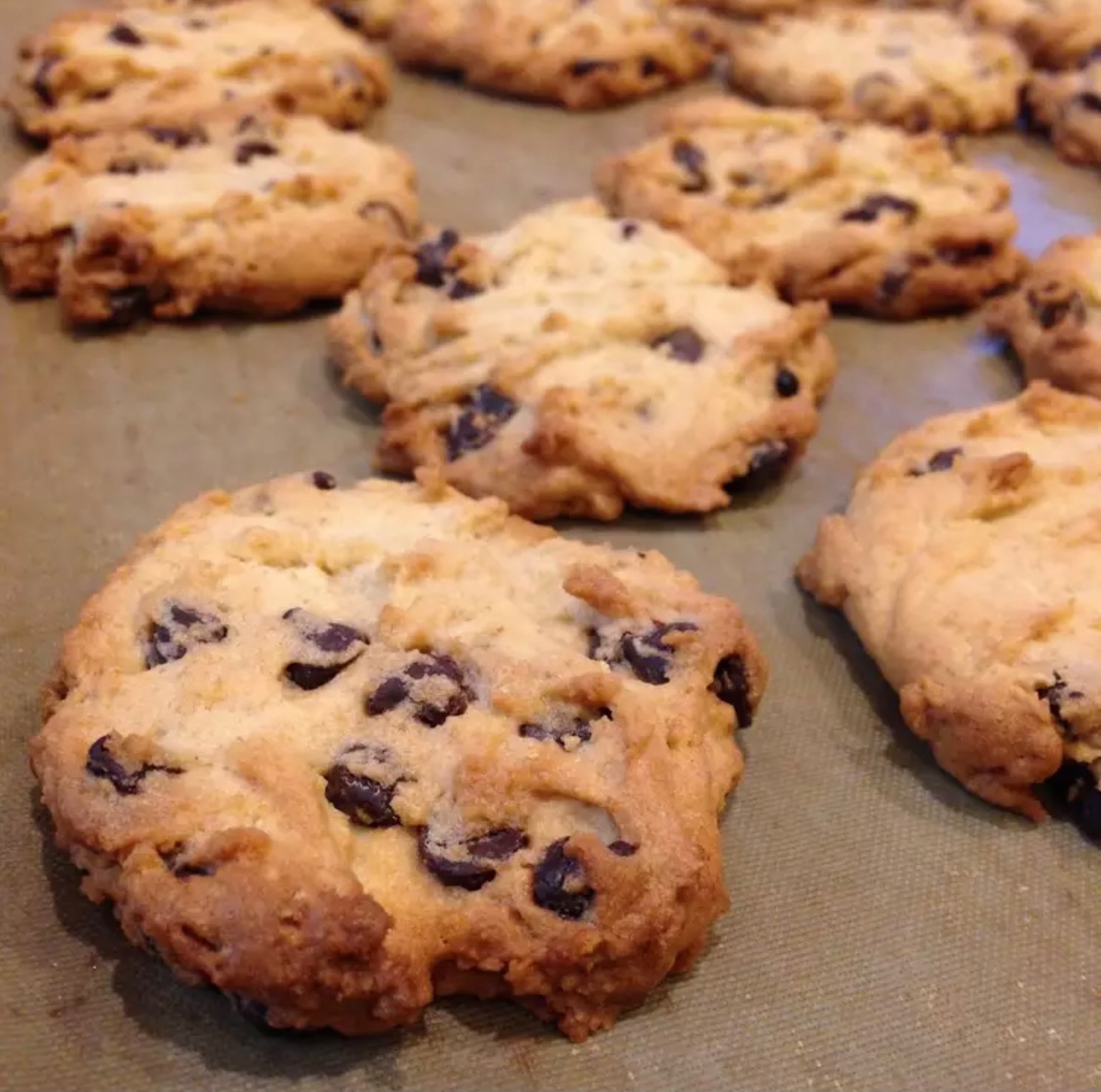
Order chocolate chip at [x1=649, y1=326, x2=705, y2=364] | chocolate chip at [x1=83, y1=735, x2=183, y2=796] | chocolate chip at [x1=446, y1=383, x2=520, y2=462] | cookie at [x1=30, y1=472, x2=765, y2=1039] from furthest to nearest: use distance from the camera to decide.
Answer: chocolate chip at [x1=649, y1=326, x2=705, y2=364] < chocolate chip at [x1=446, y1=383, x2=520, y2=462] < chocolate chip at [x1=83, y1=735, x2=183, y2=796] < cookie at [x1=30, y1=472, x2=765, y2=1039]

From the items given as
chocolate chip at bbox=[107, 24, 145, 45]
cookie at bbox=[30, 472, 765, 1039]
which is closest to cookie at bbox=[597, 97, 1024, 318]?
cookie at bbox=[30, 472, 765, 1039]

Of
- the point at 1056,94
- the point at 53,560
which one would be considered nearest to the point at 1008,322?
the point at 1056,94

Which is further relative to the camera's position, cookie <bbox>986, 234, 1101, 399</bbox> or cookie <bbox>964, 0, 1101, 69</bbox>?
cookie <bbox>964, 0, 1101, 69</bbox>

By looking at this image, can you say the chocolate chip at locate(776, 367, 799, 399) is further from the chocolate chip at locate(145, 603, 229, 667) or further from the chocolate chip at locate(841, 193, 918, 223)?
the chocolate chip at locate(145, 603, 229, 667)

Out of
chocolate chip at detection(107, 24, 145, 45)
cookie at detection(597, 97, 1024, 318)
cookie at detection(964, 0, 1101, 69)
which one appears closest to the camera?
cookie at detection(597, 97, 1024, 318)

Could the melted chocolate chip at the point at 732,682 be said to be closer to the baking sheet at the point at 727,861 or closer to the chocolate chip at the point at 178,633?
the baking sheet at the point at 727,861

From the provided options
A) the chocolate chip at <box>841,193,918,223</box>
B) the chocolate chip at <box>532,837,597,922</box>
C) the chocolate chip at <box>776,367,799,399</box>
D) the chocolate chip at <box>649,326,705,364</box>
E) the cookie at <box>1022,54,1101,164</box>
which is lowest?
the chocolate chip at <box>532,837,597,922</box>

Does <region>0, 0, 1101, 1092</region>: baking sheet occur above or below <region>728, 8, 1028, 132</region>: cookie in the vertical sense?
below
